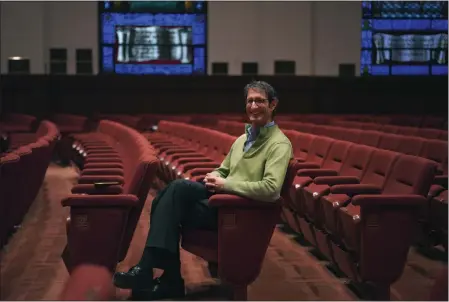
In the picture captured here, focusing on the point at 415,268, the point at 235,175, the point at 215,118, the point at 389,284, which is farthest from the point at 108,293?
the point at 215,118

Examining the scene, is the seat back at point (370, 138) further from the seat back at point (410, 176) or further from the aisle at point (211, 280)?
the seat back at point (410, 176)

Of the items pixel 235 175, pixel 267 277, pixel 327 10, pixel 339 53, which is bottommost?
pixel 267 277

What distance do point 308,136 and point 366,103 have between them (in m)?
7.17

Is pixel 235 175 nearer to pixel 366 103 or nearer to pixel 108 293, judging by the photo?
pixel 108 293

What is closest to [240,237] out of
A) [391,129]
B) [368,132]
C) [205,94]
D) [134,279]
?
[134,279]

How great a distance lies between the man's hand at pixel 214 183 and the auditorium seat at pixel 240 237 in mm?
62

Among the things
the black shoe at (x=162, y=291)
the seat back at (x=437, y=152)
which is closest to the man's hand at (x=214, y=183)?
the black shoe at (x=162, y=291)

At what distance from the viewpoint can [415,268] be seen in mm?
3418

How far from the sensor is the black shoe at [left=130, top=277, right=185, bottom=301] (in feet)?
9.14

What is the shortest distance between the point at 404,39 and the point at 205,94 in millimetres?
4290

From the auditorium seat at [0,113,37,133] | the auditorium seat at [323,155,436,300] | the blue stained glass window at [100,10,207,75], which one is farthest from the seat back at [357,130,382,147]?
the blue stained glass window at [100,10,207,75]

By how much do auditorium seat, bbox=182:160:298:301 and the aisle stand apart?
0.75 ft

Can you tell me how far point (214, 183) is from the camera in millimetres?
2783

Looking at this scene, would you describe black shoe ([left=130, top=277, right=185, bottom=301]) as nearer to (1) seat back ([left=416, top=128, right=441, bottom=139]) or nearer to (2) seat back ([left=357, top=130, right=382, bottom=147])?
(2) seat back ([left=357, top=130, right=382, bottom=147])
